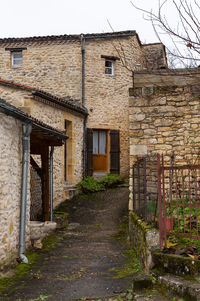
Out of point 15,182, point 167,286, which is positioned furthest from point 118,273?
point 15,182

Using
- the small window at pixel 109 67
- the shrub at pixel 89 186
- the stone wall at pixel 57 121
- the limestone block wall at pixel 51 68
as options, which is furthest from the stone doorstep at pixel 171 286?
the small window at pixel 109 67

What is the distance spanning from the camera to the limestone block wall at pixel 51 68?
644 inches

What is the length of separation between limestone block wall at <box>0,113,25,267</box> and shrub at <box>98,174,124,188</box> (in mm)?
8634

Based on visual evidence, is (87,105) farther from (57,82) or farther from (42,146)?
(42,146)

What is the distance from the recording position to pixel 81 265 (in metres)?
6.58

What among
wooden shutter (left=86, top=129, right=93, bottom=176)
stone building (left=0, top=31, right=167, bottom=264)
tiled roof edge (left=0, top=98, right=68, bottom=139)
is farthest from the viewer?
wooden shutter (left=86, top=129, right=93, bottom=176)

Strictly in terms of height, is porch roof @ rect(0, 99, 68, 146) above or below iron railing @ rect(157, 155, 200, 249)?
above

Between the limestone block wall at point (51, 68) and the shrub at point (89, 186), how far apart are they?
374 centimetres

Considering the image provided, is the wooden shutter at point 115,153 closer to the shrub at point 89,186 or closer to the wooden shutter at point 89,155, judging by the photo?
the wooden shutter at point 89,155

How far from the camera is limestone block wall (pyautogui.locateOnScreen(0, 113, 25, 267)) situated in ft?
20.3

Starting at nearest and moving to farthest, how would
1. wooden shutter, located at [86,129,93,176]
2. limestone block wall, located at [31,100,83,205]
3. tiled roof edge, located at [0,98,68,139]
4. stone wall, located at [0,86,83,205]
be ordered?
tiled roof edge, located at [0,98,68,139], stone wall, located at [0,86,83,205], limestone block wall, located at [31,100,83,205], wooden shutter, located at [86,129,93,176]

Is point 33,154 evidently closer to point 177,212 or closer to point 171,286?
point 177,212

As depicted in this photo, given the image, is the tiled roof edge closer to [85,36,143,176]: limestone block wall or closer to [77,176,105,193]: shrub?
[77,176,105,193]: shrub

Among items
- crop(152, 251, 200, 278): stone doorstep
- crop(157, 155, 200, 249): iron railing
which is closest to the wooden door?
crop(157, 155, 200, 249): iron railing
